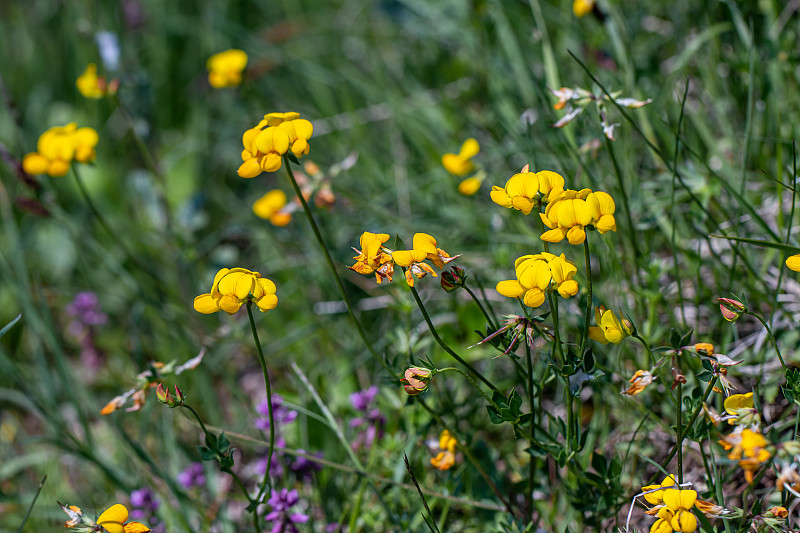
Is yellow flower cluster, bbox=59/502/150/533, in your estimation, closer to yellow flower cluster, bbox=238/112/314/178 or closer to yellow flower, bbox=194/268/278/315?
yellow flower, bbox=194/268/278/315

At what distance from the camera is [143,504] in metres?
1.90

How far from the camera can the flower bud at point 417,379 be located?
1.30 m

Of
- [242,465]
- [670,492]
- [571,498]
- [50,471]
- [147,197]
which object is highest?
Answer: [670,492]

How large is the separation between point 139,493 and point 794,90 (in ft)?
8.03

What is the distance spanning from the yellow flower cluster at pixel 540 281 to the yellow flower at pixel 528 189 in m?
0.13

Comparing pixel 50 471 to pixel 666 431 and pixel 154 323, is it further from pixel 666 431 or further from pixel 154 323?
pixel 666 431

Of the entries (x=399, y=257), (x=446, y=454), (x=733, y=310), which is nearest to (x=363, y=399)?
(x=446, y=454)

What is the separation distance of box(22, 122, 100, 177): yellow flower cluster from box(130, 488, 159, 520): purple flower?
107 centimetres

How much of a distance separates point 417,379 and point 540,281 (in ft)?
1.01

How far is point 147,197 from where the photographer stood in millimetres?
3596

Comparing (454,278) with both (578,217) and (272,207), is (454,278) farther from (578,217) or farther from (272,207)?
(272,207)

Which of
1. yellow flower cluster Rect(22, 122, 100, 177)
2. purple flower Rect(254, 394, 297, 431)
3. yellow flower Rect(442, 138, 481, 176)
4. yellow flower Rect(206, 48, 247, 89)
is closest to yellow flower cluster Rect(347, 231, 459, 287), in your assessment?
purple flower Rect(254, 394, 297, 431)

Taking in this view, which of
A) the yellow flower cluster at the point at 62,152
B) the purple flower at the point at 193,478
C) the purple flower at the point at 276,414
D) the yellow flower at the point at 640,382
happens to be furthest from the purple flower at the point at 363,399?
the yellow flower cluster at the point at 62,152

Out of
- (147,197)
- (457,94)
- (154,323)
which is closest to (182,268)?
(154,323)
